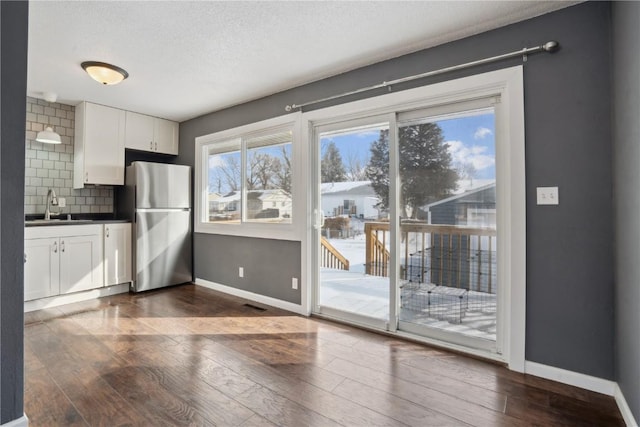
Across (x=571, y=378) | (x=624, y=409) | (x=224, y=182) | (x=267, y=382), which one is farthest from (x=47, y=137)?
(x=624, y=409)

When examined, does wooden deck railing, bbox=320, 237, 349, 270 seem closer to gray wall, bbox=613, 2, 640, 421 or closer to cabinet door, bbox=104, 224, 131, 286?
gray wall, bbox=613, 2, 640, 421

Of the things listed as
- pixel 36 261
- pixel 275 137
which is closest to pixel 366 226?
pixel 275 137

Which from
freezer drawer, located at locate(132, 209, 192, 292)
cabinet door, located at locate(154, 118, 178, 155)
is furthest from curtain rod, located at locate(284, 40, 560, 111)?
cabinet door, located at locate(154, 118, 178, 155)

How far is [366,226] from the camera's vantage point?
3.04 meters

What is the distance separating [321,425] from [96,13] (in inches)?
116

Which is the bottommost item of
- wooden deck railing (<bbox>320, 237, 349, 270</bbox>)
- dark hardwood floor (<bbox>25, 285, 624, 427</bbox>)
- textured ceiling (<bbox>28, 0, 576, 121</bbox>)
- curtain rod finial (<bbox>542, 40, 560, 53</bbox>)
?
dark hardwood floor (<bbox>25, 285, 624, 427</bbox>)

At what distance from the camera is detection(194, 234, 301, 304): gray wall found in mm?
3508

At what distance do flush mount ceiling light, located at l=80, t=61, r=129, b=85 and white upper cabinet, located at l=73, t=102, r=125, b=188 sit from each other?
132 centimetres

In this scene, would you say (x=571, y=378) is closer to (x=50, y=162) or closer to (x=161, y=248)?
(x=161, y=248)

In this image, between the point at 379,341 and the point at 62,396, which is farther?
the point at 379,341

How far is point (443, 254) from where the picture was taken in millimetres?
2613

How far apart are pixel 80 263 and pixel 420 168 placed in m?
4.02

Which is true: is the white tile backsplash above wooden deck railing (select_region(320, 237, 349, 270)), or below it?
above

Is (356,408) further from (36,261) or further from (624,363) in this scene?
(36,261)
